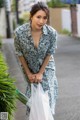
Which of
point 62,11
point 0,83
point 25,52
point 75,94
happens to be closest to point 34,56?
point 25,52

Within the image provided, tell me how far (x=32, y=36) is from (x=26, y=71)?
44cm

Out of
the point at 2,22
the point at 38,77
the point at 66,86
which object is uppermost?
the point at 38,77

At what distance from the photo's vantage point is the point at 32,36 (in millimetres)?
5855

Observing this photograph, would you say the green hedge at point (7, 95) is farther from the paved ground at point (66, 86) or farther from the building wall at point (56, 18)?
the building wall at point (56, 18)

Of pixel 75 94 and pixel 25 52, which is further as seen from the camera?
pixel 75 94

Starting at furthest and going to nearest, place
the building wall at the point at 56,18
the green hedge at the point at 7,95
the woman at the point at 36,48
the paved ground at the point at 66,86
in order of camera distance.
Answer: the building wall at the point at 56,18 → the paved ground at the point at 66,86 → the woman at the point at 36,48 → the green hedge at the point at 7,95

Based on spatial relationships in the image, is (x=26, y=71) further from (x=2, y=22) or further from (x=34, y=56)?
(x=2, y=22)

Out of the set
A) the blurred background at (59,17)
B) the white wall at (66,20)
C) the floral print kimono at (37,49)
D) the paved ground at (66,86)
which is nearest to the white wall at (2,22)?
the blurred background at (59,17)

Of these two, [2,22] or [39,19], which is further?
[2,22]

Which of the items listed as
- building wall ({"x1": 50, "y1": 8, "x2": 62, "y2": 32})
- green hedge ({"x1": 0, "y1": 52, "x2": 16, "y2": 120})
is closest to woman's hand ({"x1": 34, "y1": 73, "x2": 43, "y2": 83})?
green hedge ({"x1": 0, "y1": 52, "x2": 16, "y2": 120})

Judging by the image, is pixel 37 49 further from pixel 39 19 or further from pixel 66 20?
pixel 66 20

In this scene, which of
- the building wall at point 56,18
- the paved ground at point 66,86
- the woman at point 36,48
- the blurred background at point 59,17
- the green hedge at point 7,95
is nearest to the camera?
the green hedge at point 7,95

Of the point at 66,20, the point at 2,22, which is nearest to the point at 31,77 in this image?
the point at 2,22

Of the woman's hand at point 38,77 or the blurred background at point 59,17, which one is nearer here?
the woman's hand at point 38,77
